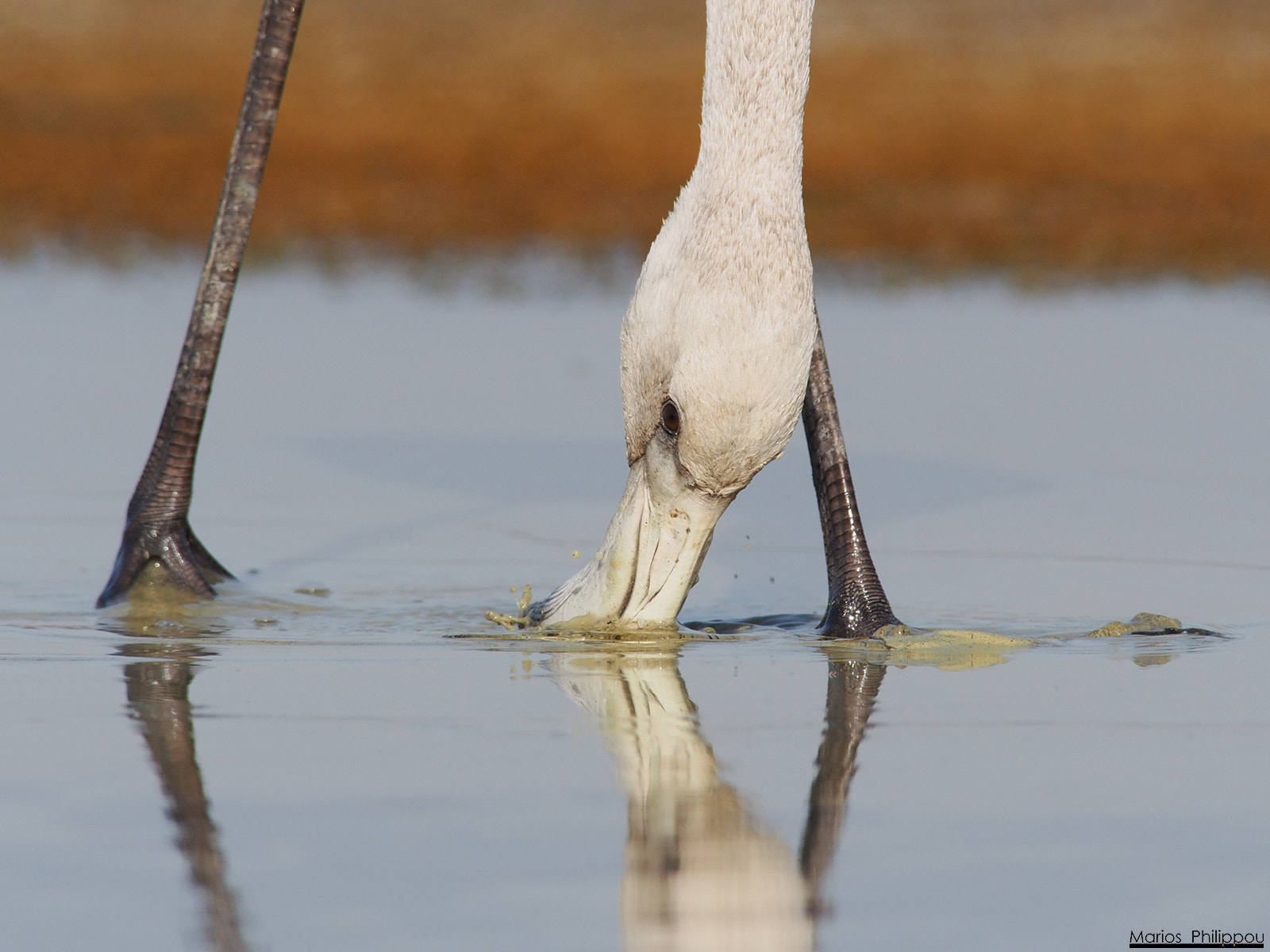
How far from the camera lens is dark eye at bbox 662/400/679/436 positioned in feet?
16.6

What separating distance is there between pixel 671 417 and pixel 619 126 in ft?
74.1

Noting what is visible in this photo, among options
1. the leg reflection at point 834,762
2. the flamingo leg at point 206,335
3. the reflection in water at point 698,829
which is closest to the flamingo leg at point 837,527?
the leg reflection at point 834,762

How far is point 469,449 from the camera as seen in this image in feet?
29.7

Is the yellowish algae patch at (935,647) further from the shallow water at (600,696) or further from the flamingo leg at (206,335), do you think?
the flamingo leg at (206,335)

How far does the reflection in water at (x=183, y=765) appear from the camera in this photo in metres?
3.23

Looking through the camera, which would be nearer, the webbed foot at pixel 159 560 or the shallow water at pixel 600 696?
the shallow water at pixel 600 696

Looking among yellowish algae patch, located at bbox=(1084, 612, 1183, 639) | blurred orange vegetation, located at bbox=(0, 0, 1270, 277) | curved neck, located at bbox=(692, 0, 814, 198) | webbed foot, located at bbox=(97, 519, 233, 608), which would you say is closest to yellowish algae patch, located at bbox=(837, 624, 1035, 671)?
yellowish algae patch, located at bbox=(1084, 612, 1183, 639)

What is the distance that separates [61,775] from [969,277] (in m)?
13.7

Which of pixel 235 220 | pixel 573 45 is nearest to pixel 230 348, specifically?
pixel 235 220

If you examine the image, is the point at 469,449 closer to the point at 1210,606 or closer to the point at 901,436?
the point at 901,436

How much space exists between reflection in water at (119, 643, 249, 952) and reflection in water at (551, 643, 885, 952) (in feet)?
1.95

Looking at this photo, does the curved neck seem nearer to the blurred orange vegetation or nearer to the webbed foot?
the webbed foot

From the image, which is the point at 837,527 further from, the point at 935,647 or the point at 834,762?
the point at 834,762

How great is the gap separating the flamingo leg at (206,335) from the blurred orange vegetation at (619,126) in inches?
485
